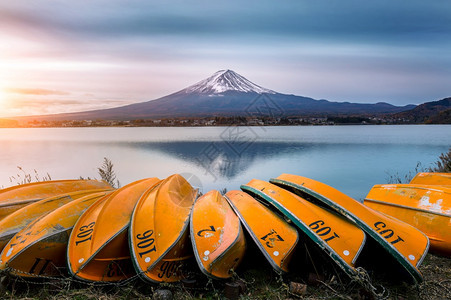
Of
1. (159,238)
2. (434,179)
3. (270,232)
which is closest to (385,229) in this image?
(270,232)

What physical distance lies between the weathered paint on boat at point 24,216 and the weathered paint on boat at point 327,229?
10.4ft

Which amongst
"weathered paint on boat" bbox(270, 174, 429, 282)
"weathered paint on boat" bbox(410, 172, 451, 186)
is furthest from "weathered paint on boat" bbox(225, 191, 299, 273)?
"weathered paint on boat" bbox(410, 172, 451, 186)

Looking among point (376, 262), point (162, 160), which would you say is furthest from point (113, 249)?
point (162, 160)

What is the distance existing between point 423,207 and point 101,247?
4580mm

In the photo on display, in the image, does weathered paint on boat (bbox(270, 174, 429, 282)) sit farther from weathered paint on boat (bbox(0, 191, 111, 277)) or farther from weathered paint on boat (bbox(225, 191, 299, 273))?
weathered paint on boat (bbox(0, 191, 111, 277))

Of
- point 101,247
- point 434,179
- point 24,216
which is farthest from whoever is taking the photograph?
point 434,179

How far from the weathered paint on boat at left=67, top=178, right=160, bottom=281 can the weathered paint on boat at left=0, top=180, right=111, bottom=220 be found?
5.41 ft

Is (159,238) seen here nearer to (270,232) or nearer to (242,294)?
(242,294)

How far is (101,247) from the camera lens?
3.44 m

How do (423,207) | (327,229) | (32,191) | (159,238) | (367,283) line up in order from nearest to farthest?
(367,283) < (159,238) < (327,229) < (423,207) < (32,191)

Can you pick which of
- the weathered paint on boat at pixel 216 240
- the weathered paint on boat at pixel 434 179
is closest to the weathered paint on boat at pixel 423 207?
the weathered paint on boat at pixel 434 179

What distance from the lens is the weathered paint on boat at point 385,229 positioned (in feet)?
11.1

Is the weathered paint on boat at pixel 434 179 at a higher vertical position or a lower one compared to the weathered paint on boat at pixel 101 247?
higher

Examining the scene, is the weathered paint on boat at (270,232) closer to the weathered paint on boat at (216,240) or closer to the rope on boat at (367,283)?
the weathered paint on boat at (216,240)
